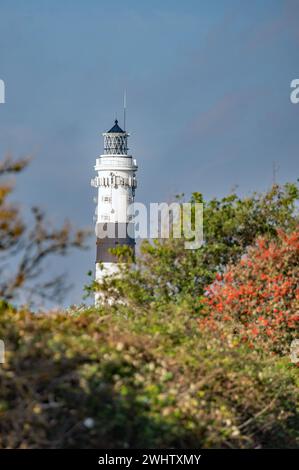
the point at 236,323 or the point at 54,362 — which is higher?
the point at 236,323

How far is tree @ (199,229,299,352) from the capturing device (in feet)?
56.4

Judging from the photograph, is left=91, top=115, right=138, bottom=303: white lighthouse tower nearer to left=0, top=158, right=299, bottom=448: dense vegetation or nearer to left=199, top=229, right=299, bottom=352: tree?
left=199, top=229, right=299, bottom=352: tree

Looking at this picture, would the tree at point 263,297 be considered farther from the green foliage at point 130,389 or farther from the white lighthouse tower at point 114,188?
the white lighthouse tower at point 114,188

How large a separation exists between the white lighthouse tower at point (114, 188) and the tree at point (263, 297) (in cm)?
4386

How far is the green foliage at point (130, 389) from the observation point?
8.22 meters

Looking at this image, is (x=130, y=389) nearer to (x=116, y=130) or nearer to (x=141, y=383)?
(x=141, y=383)

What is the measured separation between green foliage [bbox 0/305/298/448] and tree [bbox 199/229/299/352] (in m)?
5.31

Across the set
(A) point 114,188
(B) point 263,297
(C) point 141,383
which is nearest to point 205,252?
(B) point 263,297

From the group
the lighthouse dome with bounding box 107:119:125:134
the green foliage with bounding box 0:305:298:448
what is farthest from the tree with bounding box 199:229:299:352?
the lighthouse dome with bounding box 107:119:125:134

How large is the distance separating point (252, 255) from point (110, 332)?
8.57m

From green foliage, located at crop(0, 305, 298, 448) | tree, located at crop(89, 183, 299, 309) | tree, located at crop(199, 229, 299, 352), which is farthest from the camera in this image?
tree, located at crop(89, 183, 299, 309)
